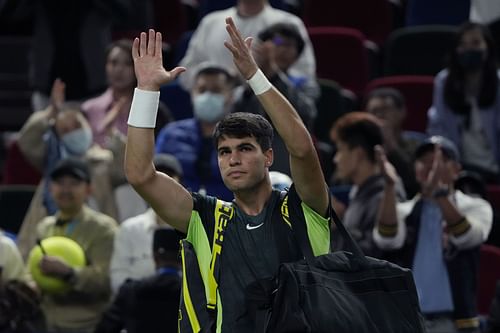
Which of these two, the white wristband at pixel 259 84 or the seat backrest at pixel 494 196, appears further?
the seat backrest at pixel 494 196

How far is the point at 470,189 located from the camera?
28.5 ft

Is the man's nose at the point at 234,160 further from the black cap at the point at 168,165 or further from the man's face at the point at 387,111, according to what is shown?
the man's face at the point at 387,111

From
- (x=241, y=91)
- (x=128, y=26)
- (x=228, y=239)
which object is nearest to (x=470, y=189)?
(x=241, y=91)

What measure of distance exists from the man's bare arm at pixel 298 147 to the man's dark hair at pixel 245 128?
10 centimetres

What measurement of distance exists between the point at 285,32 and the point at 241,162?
421 cm

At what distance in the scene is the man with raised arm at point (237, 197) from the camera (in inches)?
219

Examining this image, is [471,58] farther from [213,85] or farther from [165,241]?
[165,241]

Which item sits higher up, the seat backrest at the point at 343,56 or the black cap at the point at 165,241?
the seat backrest at the point at 343,56

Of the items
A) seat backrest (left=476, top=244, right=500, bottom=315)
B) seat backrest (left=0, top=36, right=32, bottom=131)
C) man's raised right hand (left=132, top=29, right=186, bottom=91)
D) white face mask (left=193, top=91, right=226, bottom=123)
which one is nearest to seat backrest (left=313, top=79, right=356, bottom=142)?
white face mask (left=193, top=91, right=226, bottom=123)

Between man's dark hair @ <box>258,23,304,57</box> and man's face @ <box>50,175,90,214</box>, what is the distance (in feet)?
5.11

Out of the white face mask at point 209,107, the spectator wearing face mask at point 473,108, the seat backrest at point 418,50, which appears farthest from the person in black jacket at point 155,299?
the seat backrest at point 418,50

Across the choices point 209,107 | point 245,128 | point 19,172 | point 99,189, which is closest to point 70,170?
point 99,189

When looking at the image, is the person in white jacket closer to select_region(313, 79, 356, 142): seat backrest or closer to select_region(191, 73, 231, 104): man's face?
select_region(191, 73, 231, 104): man's face

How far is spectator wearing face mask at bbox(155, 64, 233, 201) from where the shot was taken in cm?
905
